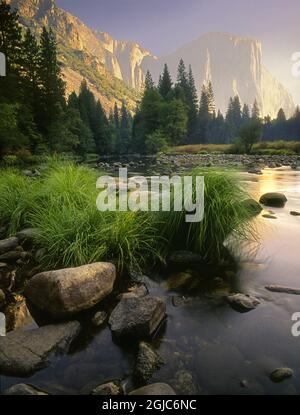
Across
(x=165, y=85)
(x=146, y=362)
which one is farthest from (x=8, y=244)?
(x=165, y=85)

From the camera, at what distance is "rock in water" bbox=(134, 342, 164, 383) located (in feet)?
7.16

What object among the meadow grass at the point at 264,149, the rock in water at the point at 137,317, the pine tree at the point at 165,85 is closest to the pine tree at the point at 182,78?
the pine tree at the point at 165,85

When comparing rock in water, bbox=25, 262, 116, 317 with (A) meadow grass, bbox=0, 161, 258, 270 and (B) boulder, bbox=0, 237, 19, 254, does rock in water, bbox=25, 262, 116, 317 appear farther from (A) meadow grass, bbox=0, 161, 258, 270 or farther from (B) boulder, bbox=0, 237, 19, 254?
(B) boulder, bbox=0, 237, 19, 254

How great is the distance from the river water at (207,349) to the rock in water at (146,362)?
60mm

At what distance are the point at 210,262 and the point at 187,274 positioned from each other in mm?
530

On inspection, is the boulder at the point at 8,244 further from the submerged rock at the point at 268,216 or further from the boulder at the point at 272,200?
the boulder at the point at 272,200

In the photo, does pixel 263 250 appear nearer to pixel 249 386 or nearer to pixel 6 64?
pixel 249 386

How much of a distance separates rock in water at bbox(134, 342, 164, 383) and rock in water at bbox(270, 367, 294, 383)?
0.86 metres

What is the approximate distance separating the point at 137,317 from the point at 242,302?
1.23m

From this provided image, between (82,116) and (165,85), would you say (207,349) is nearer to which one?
(82,116)

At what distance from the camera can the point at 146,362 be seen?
228 centimetres

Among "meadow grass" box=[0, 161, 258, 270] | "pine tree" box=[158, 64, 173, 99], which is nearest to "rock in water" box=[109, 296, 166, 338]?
"meadow grass" box=[0, 161, 258, 270]
